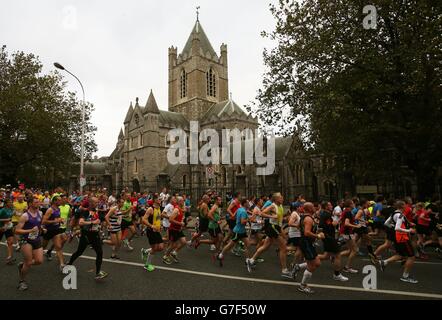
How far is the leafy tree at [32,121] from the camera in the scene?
29.2m

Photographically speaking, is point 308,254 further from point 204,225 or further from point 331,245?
point 204,225

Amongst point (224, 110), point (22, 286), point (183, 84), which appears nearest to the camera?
point (22, 286)

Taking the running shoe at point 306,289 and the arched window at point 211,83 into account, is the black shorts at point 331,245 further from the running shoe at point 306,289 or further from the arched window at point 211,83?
the arched window at point 211,83

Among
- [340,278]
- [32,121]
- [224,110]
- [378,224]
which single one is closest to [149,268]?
[340,278]

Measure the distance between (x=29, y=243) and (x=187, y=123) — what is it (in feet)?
169

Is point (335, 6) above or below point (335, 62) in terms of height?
above

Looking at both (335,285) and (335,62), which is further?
(335,62)

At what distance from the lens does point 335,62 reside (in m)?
16.8

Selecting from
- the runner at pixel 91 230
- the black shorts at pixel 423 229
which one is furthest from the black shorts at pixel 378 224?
the runner at pixel 91 230

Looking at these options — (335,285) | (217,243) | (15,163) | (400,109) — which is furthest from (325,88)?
(15,163)

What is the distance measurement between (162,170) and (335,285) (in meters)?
46.1

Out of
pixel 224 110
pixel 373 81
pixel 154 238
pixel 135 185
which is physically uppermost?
pixel 224 110

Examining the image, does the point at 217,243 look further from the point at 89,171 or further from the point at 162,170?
the point at 89,171

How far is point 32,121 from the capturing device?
95.8 ft
